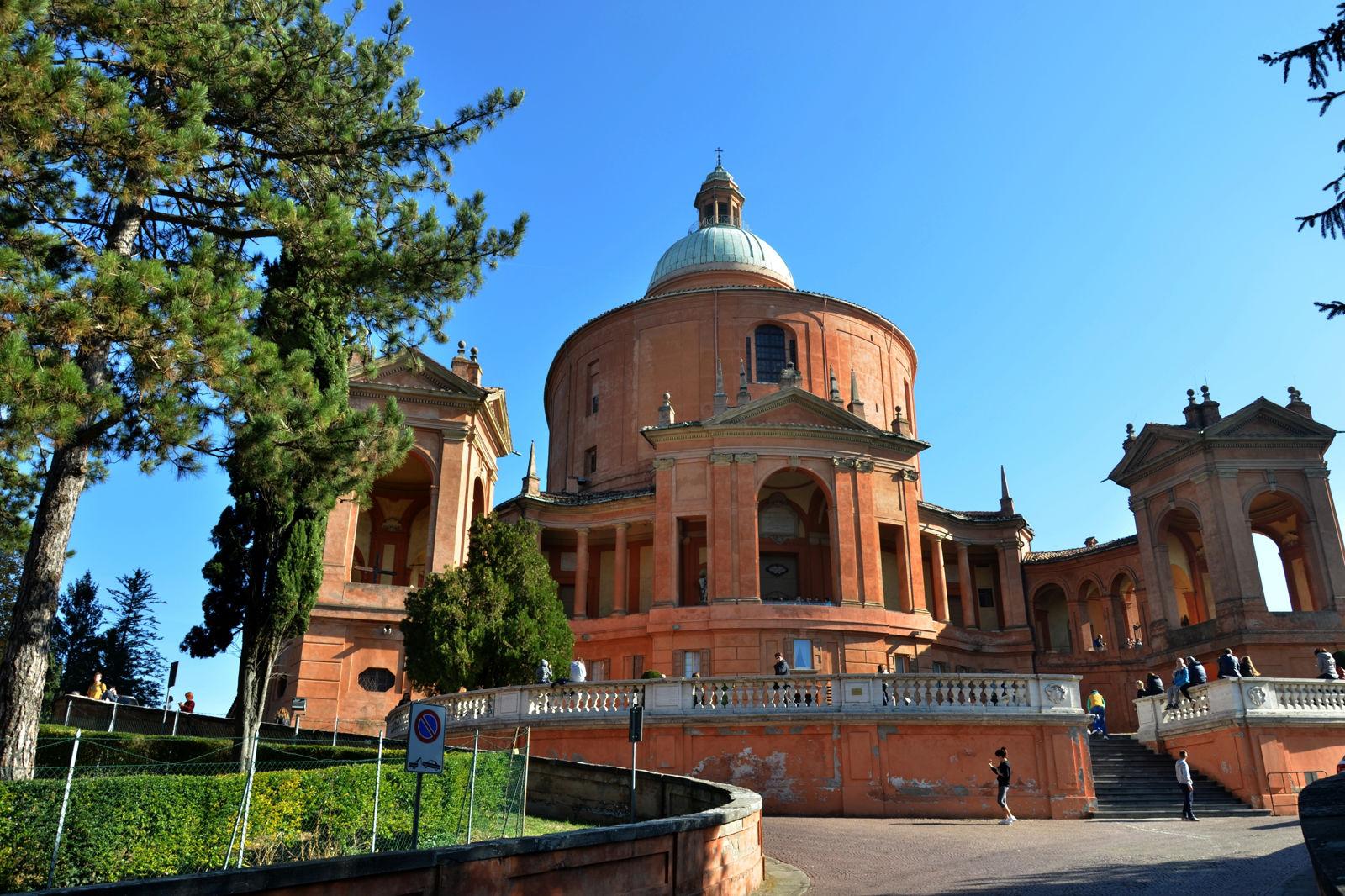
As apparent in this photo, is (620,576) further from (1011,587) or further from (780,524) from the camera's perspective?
(1011,587)

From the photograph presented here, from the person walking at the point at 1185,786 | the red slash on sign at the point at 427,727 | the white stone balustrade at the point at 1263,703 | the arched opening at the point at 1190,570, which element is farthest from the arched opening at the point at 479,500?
the arched opening at the point at 1190,570

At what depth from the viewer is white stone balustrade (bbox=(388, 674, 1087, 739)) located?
19703mm

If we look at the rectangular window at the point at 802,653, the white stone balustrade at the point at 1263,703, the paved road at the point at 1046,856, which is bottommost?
the paved road at the point at 1046,856

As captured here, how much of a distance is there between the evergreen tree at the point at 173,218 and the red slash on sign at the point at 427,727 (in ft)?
16.2

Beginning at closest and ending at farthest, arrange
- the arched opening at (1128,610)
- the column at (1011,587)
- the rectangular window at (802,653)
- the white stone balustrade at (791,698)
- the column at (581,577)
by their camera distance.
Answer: the white stone balustrade at (791,698) < the rectangular window at (802,653) < the column at (581,577) < the column at (1011,587) < the arched opening at (1128,610)

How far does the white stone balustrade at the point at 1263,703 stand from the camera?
816 inches

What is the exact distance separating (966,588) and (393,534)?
23.6m

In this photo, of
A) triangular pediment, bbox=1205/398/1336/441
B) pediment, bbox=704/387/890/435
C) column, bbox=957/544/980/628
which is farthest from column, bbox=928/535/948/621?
triangular pediment, bbox=1205/398/1336/441

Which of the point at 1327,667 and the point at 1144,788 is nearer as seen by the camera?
the point at 1144,788

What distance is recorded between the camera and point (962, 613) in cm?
3997

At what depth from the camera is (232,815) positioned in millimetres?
10289

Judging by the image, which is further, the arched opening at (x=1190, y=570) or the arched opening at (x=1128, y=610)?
the arched opening at (x=1128, y=610)

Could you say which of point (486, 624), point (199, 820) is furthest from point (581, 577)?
point (199, 820)

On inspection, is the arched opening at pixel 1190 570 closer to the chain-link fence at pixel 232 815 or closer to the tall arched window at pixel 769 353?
the tall arched window at pixel 769 353
